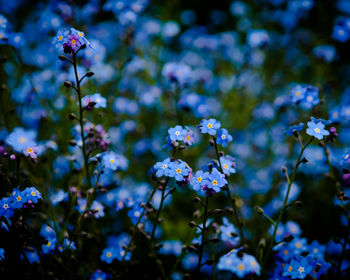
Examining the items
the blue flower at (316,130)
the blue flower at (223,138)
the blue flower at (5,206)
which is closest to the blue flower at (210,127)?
the blue flower at (223,138)

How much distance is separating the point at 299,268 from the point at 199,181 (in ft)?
2.64

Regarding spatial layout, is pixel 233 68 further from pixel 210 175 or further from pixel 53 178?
pixel 210 175

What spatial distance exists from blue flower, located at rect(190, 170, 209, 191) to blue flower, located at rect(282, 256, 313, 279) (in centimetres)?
75

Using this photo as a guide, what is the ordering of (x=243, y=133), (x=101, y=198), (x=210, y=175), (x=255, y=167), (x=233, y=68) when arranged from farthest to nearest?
1. (x=233, y=68)
2. (x=243, y=133)
3. (x=255, y=167)
4. (x=101, y=198)
5. (x=210, y=175)

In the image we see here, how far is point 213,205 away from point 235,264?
1884 mm

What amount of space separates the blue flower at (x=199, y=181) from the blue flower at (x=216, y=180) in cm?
3

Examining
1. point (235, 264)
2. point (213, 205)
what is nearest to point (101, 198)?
point (213, 205)

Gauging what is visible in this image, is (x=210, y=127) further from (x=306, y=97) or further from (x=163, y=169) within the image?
(x=306, y=97)

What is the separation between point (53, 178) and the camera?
322 centimetres

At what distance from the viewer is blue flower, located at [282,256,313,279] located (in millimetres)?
2021

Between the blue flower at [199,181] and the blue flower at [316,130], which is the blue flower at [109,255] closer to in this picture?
the blue flower at [199,181]

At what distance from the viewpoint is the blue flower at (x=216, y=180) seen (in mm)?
2006

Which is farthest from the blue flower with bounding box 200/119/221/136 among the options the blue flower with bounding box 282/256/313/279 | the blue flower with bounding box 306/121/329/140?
the blue flower with bounding box 282/256/313/279

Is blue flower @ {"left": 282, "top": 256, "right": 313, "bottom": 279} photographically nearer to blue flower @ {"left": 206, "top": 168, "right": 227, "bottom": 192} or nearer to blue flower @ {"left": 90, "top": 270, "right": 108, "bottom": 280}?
blue flower @ {"left": 206, "top": 168, "right": 227, "bottom": 192}
